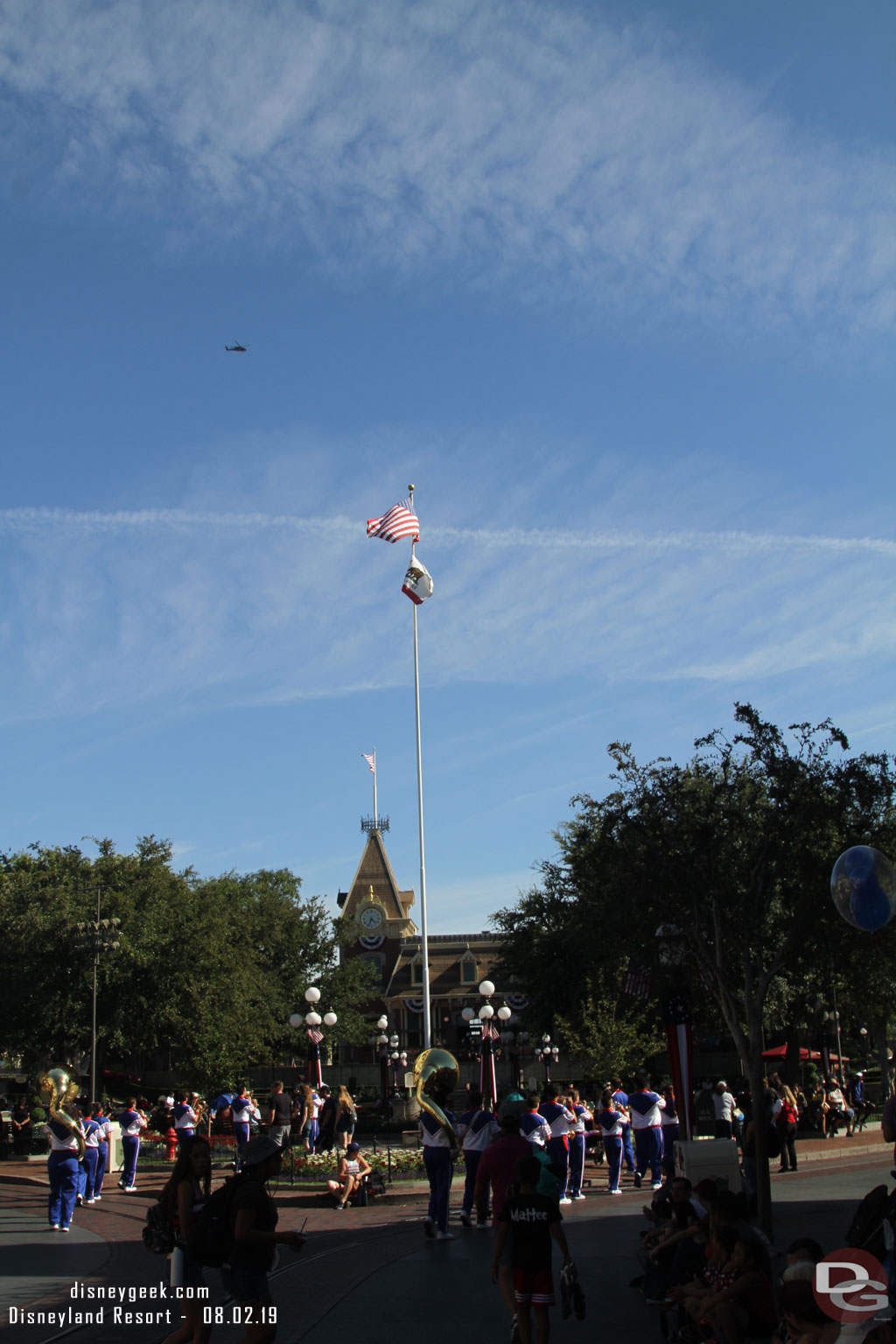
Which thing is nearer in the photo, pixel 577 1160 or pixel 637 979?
pixel 577 1160

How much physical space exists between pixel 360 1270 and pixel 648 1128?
275 inches

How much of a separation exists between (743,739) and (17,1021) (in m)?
33.9

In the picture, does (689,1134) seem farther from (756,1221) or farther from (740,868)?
(740,868)

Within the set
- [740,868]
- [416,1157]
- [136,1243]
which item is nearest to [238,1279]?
[136,1243]

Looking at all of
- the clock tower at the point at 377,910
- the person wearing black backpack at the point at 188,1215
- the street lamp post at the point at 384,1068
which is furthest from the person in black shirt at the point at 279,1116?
the clock tower at the point at 377,910

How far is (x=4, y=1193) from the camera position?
19.3m

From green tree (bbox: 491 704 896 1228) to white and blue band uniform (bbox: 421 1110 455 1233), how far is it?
3.64 metres

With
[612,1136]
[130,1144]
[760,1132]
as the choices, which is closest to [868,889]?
[760,1132]

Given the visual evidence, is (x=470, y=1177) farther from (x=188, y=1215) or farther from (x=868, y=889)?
(x=188, y=1215)

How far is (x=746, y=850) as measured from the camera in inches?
560

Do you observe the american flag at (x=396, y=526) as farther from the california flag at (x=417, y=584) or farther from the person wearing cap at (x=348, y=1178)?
the person wearing cap at (x=348, y=1178)

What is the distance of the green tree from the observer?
43.7ft

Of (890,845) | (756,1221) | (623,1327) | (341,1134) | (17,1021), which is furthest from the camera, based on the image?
(17,1021)

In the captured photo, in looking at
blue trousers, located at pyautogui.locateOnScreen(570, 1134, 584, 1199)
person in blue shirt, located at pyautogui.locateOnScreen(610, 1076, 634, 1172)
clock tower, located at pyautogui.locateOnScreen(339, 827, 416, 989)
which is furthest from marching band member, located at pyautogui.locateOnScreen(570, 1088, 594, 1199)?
clock tower, located at pyautogui.locateOnScreen(339, 827, 416, 989)
